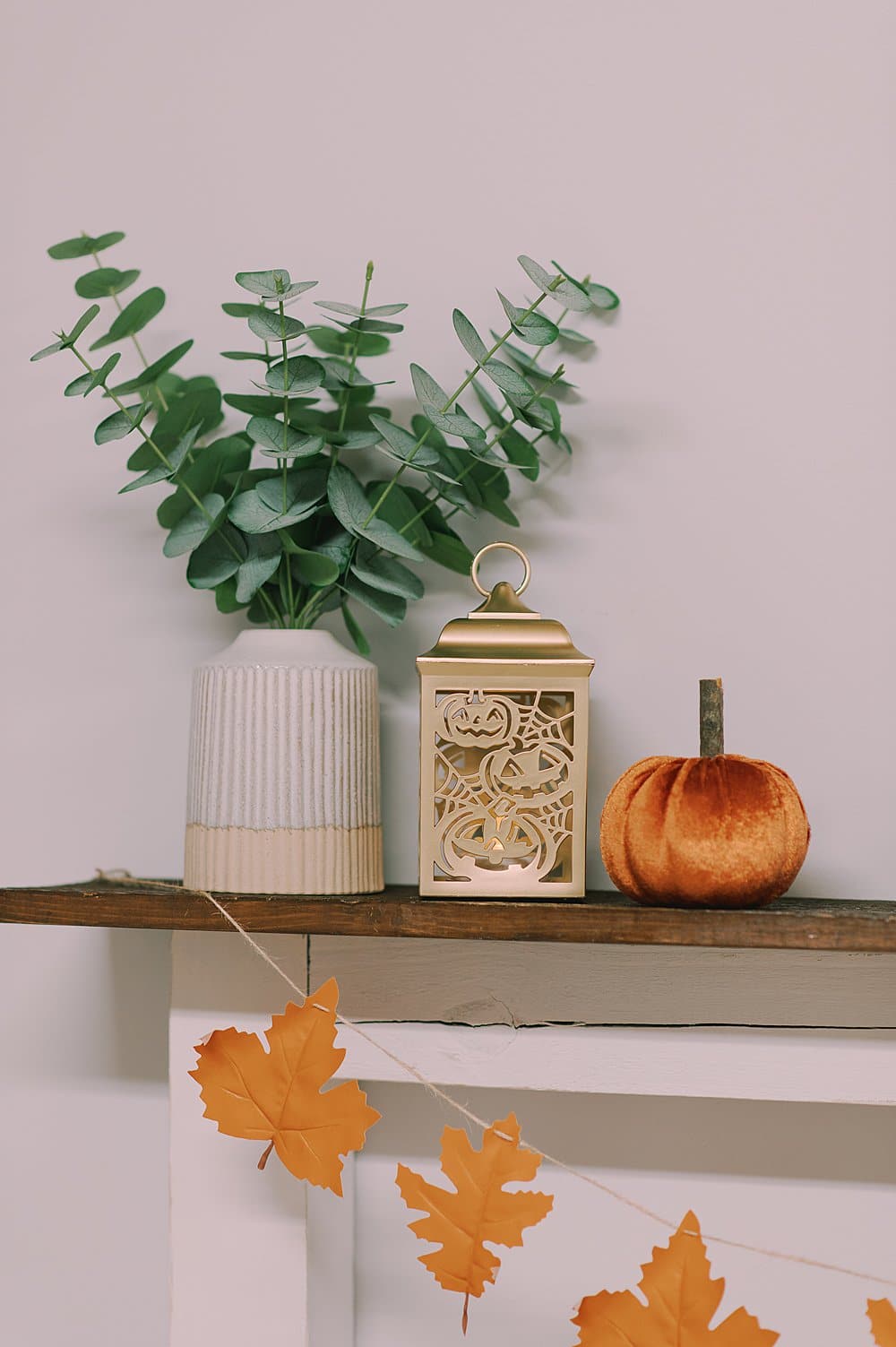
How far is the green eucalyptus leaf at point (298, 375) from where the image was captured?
79 cm

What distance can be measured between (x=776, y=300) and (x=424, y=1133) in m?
0.70

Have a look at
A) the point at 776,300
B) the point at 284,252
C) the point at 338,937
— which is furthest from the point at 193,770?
the point at 776,300

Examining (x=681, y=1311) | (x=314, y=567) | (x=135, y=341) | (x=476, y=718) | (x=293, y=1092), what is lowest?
(x=681, y=1311)

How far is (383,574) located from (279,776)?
0.18m

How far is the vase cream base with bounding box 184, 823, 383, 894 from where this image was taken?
76 cm

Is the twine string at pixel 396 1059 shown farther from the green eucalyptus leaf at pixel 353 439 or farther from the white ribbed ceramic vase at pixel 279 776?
the green eucalyptus leaf at pixel 353 439

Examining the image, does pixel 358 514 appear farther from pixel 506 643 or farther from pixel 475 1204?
pixel 475 1204

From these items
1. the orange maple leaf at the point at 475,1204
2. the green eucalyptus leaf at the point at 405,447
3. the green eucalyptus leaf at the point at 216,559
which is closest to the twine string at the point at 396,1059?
the orange maple leaf at the point at 475,1204

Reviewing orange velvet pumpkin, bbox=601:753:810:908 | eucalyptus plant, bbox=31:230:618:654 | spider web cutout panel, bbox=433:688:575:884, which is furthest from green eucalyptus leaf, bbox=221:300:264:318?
orange velvet pumpkin, bbox=601:753:810:908

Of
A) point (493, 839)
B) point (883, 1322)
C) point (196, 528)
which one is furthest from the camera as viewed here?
point (196, 528)

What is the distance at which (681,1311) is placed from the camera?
0.68 meters

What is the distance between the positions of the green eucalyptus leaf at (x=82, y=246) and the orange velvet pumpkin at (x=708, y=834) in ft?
1.85

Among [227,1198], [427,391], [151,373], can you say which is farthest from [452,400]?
[227,1198]

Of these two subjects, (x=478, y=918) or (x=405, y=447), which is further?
(x=405, y=447)
